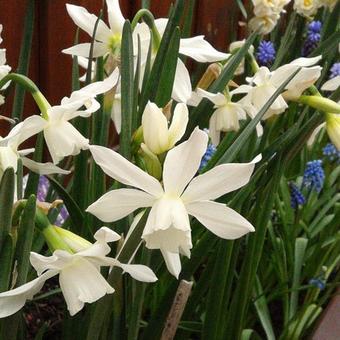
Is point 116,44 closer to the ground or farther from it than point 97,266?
farther from it

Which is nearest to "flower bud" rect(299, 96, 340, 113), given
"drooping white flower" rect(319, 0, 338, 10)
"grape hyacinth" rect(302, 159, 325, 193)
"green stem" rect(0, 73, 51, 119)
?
"green stem" rect(0, 73, 51, 119)

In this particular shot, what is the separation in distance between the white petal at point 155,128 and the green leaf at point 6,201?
0.39 feet

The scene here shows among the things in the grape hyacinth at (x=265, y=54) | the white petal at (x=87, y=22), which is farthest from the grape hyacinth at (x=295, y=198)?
the white petal at (x=87, y=22)

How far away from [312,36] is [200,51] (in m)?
0.93

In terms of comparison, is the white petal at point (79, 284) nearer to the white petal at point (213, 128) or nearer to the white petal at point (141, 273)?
the white petal at point (141, 273)

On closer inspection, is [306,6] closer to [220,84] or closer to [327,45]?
[327,45]

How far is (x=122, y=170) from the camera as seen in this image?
587 millimetres

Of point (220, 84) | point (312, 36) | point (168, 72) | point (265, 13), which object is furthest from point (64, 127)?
point (312, 36)

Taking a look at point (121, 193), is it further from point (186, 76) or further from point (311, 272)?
point (311, 272)

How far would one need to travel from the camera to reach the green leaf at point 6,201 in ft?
1.98

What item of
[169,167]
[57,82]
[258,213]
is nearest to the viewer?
[169,167]

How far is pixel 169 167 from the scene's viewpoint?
23.1 inches

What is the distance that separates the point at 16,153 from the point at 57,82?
1.19 m

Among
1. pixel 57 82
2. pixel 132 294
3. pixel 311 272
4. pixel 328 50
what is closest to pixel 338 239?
pixel 311 272
